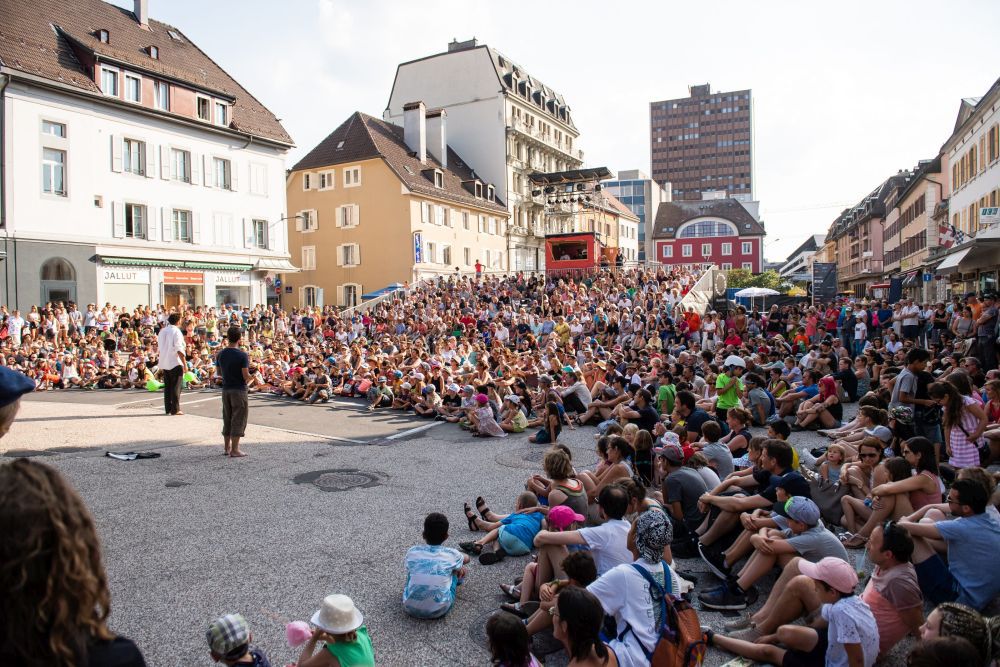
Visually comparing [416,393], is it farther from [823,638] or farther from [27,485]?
[27,485]

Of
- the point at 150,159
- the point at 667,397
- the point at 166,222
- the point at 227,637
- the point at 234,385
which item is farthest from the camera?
the point at 166,222

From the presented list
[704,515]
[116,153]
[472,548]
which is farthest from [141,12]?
[704,515]

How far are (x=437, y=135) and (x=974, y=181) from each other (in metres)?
34.7

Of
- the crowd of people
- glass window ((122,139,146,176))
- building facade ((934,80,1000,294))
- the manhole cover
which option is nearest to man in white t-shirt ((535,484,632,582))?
the crowd of people

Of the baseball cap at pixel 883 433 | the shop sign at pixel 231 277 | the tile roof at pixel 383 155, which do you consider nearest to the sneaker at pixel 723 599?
the baseball cap at pixel 883 433

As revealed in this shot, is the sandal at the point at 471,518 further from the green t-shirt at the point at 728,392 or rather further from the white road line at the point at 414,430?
the green t-shirt at the point at 728,392

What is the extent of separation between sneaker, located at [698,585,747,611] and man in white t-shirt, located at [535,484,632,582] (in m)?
1.08

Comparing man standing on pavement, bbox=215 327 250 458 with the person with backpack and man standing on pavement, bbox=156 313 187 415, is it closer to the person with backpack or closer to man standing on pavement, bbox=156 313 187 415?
man standing on pavement, bbox=156 313 187 415

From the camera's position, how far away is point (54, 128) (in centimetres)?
2744

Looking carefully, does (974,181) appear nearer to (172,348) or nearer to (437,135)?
(437,135)

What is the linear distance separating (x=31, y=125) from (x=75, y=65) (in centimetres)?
430

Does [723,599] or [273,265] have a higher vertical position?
[273,265]

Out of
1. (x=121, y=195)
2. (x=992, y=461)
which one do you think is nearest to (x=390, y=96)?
(x=121, y=195)

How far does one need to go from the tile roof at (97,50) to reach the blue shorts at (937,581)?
3264 centimetres
